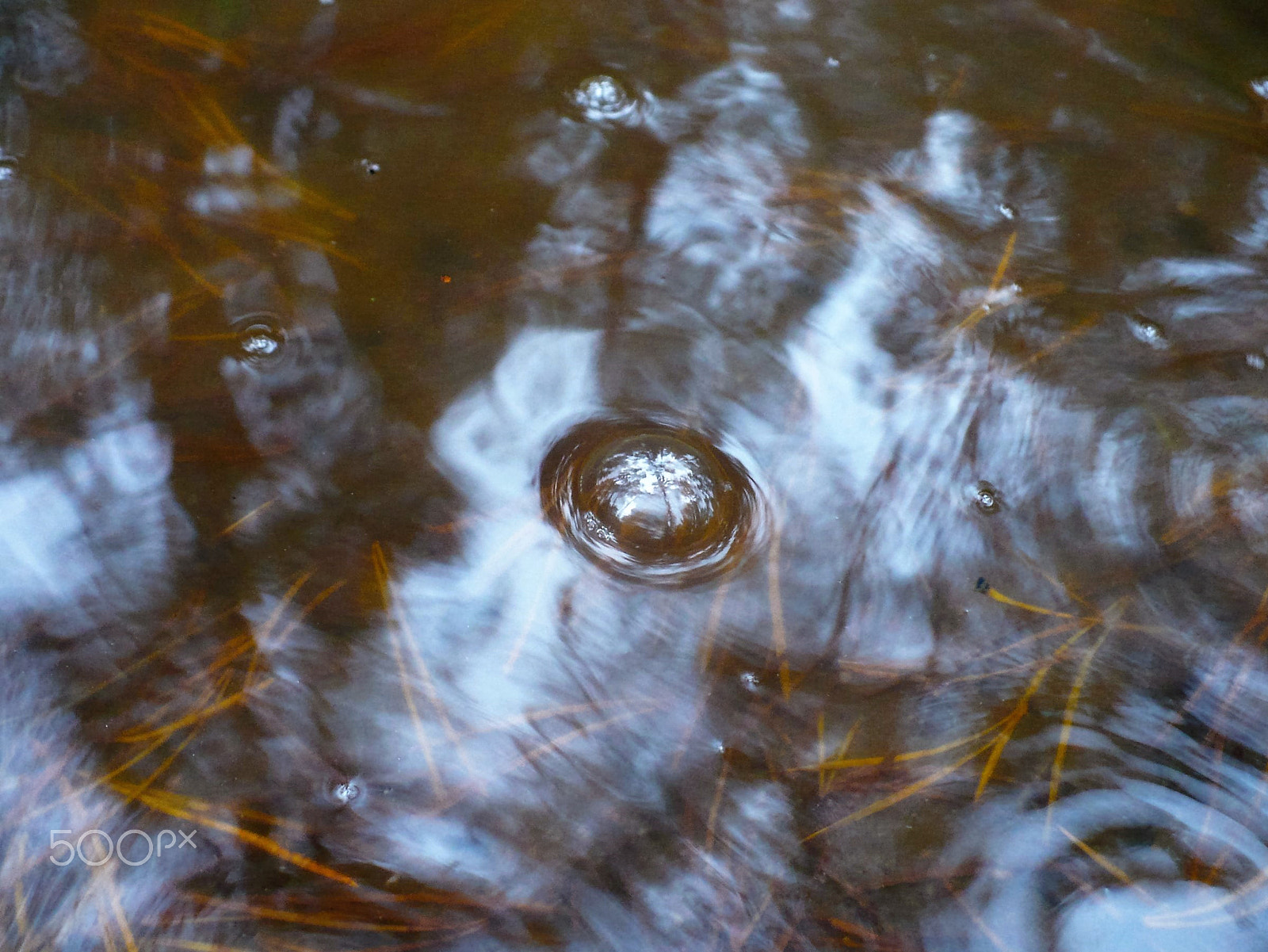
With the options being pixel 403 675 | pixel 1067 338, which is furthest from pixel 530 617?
pixel 1067 338

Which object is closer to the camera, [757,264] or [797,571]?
[797,571]

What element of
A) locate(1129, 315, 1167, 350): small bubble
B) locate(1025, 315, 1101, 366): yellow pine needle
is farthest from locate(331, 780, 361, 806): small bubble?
locate(1129, 315, 1167, 350): small bubble

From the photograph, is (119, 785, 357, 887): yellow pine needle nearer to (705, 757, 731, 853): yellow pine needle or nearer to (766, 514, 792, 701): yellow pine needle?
(705, 757, 731, 853): yellow pine needle

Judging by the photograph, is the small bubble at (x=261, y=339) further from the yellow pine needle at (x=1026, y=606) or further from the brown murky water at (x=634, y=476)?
the yellow pine needle at (x=1026, y=606)

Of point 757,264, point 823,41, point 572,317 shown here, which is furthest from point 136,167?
point 823,41

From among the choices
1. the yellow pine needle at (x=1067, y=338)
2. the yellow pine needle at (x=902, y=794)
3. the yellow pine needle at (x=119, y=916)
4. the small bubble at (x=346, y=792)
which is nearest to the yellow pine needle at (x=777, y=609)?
the yellow pine needle at (x=902, y=794)

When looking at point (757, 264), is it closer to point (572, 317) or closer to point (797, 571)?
point (572, 317)
